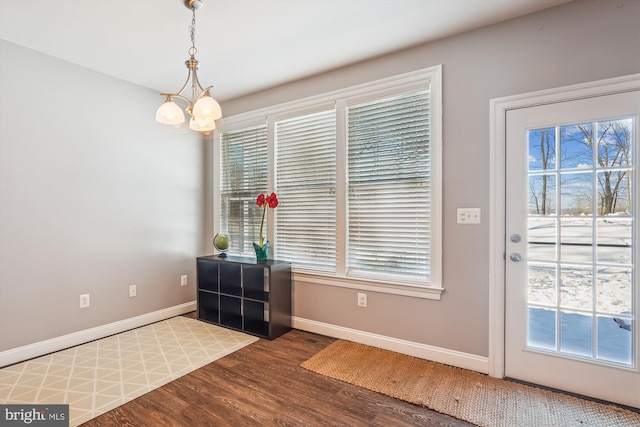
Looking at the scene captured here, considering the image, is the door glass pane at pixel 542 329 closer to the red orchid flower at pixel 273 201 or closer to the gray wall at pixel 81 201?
the red orchid flower at pixel 273 201

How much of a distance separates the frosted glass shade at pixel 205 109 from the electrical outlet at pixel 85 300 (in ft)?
7.69

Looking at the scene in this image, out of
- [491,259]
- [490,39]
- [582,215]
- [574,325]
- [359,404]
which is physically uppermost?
[490,39]

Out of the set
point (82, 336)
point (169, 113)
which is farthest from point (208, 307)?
point (169, 113)

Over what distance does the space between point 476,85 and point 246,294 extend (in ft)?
9.24

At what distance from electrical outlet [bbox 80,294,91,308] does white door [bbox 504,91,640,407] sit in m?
3.70

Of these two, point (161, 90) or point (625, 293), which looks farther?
point (161, 90)

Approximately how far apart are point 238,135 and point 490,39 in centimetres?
280

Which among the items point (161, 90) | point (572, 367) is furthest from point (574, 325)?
point (161, 90)

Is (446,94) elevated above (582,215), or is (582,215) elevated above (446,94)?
(446,94)

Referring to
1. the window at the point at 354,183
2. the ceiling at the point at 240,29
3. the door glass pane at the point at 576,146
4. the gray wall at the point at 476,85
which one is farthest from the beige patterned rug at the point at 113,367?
the door glass pane at the point at 576,146

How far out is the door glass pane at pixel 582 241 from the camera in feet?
6.44

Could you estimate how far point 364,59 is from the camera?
9.46ft

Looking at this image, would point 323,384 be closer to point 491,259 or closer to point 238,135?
point 491,259

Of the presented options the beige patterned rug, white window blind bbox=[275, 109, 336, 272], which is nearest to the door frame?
white window blind bbox=[275, 109, 336, 272]
